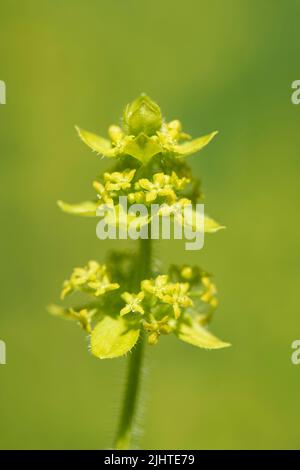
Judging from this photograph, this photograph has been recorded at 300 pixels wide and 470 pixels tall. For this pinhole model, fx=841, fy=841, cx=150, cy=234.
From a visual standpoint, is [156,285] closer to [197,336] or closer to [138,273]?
[138,273]

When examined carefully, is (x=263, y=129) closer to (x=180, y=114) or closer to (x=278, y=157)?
(x=278, y=157)

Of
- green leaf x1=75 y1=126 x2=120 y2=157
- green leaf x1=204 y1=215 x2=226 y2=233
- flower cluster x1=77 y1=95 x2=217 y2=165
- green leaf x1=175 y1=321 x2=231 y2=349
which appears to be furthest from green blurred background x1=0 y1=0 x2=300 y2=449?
flower cluster x1=77 y1=95 x2=217 y2=165

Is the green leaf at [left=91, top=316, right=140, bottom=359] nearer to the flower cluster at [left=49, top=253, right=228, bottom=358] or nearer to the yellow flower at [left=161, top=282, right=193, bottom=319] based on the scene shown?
the flower cluster at [left=49, top=253, right=228, bottom=358]

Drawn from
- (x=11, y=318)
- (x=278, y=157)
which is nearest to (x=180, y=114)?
(x=278, y=157)

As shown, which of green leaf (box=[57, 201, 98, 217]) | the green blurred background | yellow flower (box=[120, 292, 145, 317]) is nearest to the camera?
yellow flower (box=[120, 292, 145, 317])

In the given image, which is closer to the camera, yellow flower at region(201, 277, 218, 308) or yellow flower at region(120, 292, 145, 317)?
yellow flower at region(120, 292, 145, 317)

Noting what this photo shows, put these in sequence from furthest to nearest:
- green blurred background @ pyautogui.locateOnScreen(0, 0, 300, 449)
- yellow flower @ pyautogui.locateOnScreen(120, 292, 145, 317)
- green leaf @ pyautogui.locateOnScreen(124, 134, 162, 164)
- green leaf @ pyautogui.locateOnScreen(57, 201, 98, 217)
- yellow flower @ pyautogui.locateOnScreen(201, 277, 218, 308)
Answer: green blurred background @ pyautogui.locateOnScreen(0, 0, 300, 449) → yellow flower @ pyautogui.locateOnScreen(201, 277, 218, 308) → green leaf @ pyautogui.locateOnScreen(57, 201, 98, 217) → yellow flower @ pyautogui.locateOnScreen(120, 292, 145, 317) → green leaf @ pyautogui.locateOnScreen(124, 134, 162, 164)
